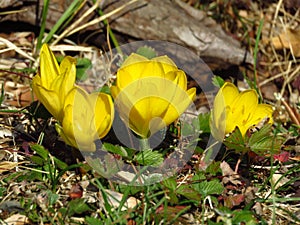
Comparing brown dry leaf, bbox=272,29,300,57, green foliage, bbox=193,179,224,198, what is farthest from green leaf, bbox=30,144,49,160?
brown dry leaf, bbox=272,29,300,57

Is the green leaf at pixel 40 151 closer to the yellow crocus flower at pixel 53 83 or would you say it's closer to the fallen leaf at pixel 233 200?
the yellow crocus flower at pixel 53 83

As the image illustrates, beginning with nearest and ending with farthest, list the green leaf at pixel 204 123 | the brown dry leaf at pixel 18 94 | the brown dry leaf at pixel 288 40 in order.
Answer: the green leaf at pixel 204 123
the brown dry leaf at pixel 18 94
the brown dry leaf at pixel 288 40

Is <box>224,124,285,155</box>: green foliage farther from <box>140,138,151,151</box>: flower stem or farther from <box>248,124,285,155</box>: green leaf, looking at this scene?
<box>140,138,151,151</box>: flower stem

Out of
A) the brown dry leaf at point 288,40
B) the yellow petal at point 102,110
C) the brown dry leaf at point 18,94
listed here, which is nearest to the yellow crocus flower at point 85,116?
the yellow petal at point 102,110

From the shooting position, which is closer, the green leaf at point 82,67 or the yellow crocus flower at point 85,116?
the yellow crocus flower at point 85,116

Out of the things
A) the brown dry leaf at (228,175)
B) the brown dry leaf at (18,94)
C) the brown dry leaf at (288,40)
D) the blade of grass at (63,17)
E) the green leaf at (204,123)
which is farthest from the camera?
the brown dry leaf at (288,40)

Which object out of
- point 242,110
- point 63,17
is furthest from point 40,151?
point 63,17

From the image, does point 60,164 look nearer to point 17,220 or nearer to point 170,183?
point 17,220

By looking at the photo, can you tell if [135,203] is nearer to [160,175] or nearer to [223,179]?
[160,175]
